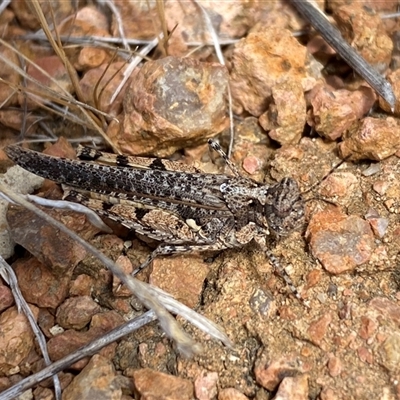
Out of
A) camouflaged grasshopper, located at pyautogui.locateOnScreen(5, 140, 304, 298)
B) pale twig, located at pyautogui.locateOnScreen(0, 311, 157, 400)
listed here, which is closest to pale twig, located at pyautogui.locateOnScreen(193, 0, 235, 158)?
camouflaged grasshopper, located at pyautogui.locateOnScreen(5, 140, 304, 298)


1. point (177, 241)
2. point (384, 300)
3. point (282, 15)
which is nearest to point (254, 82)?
point (282, 15)

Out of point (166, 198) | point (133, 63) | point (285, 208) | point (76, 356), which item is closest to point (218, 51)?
point (133, 63)

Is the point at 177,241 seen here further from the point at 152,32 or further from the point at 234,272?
the point at 152,32

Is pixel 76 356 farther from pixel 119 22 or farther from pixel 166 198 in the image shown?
pixel 119 22

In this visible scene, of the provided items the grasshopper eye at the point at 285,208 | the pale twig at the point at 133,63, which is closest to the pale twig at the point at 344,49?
the grasshopper eye at the point at 285,208

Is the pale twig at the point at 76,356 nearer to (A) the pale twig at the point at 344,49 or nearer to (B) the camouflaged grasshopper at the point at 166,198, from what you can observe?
(B) the camouflaged grasshopper at the point at 166,198

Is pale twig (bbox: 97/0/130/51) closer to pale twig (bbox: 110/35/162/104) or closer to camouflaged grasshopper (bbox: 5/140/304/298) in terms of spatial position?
pale twig (bbox: 110/35/162/104)
